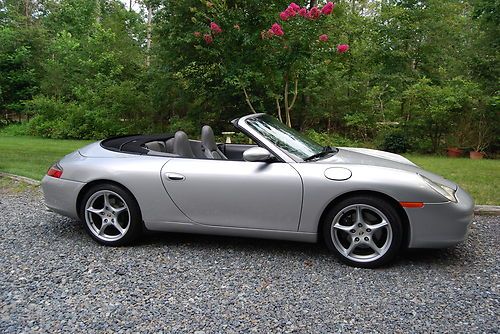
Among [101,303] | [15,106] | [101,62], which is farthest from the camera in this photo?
[15,106]

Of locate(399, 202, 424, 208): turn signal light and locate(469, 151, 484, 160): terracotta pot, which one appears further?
locate(469, 151, 484, 160): terracotta pot

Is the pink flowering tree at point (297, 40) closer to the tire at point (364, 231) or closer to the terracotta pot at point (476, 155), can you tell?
the terracotta pot at point (476, 155)

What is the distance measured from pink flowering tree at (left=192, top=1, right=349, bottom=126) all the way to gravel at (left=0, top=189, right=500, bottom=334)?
552 centimetres

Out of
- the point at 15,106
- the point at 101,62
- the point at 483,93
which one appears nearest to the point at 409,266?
the point at 483,93

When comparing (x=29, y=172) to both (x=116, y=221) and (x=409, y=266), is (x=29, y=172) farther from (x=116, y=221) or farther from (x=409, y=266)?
(x=409, y=266)

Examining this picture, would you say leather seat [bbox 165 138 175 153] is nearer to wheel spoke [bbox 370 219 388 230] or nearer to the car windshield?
the car windshield

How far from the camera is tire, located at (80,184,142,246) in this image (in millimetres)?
3705

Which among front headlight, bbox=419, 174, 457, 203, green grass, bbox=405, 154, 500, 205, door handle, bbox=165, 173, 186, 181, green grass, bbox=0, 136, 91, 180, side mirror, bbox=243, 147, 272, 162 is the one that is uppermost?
side mirror, bbox=243, 147, 272, 162

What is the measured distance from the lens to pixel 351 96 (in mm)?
13914

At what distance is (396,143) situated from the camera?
1233cm

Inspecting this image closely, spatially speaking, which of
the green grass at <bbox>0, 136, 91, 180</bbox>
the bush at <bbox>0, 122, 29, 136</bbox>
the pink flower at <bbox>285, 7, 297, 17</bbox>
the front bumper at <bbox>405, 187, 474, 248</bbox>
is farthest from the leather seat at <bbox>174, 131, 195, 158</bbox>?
the bush at <bbox>0, 122, 29, 136</bbox>

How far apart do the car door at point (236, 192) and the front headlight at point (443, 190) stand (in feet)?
3.23

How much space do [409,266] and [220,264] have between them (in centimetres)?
146

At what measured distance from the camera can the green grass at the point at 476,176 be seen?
5.67 meters
